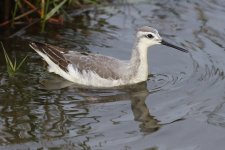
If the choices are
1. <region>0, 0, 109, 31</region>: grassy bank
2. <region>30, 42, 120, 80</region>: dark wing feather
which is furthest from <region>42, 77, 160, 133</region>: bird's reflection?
<region>0, 0, 109, 31</region>: grassy bank

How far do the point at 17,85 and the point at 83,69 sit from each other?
108 centimetres

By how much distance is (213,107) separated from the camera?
30.2ft

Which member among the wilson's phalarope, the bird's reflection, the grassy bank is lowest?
the bird's reflection

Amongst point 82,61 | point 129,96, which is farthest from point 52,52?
point 129,96

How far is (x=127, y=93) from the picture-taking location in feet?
32.4

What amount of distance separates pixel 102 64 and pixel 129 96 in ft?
2.43

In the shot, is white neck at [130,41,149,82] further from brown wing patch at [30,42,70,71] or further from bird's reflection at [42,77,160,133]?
brown wing patch at [30,42,70,71]

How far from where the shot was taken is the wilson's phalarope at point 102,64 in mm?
10078

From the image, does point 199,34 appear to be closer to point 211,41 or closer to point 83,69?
point 211,41

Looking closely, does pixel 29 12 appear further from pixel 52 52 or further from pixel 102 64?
pixel 102 64

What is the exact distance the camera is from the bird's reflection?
352 inches

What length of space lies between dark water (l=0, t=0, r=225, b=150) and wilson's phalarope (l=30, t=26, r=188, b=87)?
175 mm

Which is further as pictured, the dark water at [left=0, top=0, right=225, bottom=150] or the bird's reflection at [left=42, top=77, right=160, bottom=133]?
the bird's reflection at [left=42, top=77, right=160, bottom=133]

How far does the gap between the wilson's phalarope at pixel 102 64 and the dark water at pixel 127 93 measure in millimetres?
175
